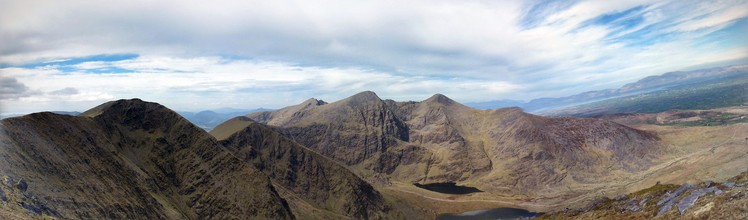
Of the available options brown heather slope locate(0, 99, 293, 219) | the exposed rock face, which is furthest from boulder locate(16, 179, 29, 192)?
the exposed rock face

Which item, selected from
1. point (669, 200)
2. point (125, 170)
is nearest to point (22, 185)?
point (125, 170)

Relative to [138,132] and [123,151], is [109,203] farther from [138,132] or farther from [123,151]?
[138,132]

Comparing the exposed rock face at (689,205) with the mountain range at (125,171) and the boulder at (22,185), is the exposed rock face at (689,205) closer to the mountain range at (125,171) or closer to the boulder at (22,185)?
the mountain range at (125,171)

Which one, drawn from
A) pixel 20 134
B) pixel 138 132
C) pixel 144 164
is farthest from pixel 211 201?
pixel 20 134

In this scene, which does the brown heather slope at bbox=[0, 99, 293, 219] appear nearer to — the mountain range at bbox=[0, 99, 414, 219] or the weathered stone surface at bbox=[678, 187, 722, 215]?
the mountain range at bbox=[0, 99, 414, 219]

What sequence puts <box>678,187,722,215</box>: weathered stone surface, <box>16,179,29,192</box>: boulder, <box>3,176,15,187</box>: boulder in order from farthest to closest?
<box>16,179,29,192</box>: boulder, <box>3,176,15,187</box>: boulder, <box>678,187,722,215</box>: weathered stone surface

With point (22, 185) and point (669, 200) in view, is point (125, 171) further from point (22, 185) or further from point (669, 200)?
point (669, 200)

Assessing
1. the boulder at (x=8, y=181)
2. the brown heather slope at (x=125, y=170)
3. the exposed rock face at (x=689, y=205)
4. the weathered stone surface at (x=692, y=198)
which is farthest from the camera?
the brown heather slope at (x=125, y=170)

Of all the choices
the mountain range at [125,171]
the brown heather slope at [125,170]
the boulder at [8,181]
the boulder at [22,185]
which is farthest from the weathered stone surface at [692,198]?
the boulder at [22,185]
